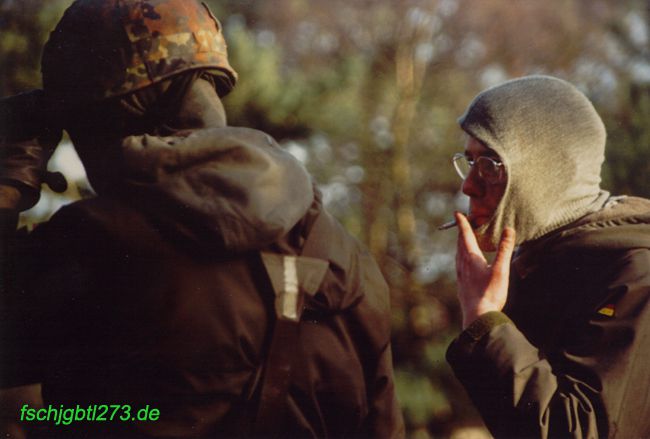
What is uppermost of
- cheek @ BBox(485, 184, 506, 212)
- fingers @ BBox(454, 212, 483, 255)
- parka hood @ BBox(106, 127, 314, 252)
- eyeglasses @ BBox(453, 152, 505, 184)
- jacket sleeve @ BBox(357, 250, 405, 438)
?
parka hood @ BBox(106, 127, 314, 252)

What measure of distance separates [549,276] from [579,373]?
1.24 feet

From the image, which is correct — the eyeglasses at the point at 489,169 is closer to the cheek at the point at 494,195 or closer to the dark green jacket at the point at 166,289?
the cheek at the point at 494,195

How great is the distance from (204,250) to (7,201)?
658mm

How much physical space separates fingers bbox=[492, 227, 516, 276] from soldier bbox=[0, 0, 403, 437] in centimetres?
37

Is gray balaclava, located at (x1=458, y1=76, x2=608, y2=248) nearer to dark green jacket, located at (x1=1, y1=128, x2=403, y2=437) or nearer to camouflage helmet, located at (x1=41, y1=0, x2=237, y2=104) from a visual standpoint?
dark green jacket, located at (x1=1, y1=128, x2=403, y2=437)

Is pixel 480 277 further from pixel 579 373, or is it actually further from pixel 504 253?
pixel 579 373

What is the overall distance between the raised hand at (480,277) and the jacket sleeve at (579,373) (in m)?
0.06

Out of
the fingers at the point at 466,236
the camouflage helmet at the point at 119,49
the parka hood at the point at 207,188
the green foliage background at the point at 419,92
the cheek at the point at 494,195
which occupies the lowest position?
the green foliage background at the point at 419,92

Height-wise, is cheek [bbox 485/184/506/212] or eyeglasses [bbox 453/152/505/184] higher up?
eyeglasses [bbox 453/152/505/184]

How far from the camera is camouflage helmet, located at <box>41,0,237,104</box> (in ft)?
6.46

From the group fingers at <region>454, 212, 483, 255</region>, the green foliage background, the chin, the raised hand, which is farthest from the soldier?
the green foliage background

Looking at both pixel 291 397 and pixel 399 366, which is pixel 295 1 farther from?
pixel 291 397

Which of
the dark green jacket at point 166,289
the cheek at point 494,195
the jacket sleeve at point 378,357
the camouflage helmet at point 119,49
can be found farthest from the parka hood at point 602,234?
the camouflage helmet at point 119,49

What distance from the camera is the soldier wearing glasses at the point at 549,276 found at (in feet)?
6.56
